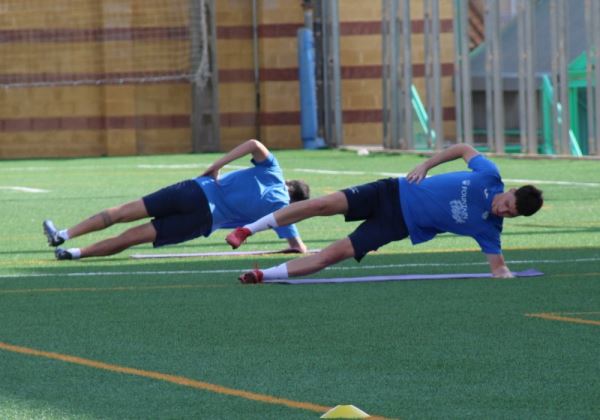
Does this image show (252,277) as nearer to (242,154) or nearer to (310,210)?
(310,210)

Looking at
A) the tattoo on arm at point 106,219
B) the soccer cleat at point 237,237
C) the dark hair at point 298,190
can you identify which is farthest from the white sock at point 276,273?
the tattoo on arm at point 106,219

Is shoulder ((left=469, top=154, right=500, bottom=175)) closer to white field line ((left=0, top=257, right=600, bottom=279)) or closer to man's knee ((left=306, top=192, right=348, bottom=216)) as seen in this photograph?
man's knee ((left=306, top=192, right=348, bottom=216))

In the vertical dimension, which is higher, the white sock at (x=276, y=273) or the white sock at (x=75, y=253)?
the white sock at (x=276, y=273)

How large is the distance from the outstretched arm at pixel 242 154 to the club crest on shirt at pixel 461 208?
2.07 meters

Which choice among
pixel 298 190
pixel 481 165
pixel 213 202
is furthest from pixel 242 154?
pixel 481 165

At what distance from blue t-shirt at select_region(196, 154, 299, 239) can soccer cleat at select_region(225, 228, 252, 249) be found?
5.91ft

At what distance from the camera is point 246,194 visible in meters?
13.1

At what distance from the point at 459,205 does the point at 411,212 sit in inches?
14.1

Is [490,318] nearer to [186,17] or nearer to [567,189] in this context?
[567,189]

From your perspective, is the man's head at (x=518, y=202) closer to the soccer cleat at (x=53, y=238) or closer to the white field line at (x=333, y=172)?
the soccer cleat at (x=53, y=238)

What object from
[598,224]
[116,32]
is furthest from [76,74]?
[598,224]

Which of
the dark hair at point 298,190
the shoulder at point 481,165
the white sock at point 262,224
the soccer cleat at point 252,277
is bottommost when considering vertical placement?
the soccer cleat at point 252,277

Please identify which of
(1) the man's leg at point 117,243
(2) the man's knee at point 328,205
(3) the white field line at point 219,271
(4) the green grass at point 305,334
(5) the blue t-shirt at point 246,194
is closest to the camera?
(4) the green grass at point 305,334

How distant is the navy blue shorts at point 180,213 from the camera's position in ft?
42.9
